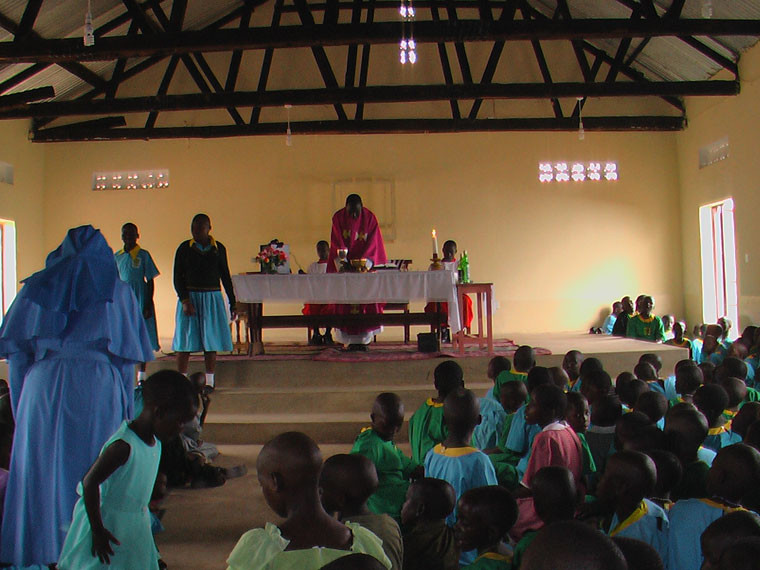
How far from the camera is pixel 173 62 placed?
11062mm

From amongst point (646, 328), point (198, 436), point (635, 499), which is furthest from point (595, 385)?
point (646, 328)

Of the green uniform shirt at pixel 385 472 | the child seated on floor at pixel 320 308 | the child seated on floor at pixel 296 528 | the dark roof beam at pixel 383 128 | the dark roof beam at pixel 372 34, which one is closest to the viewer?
the child seated on floor at pixel 296 528

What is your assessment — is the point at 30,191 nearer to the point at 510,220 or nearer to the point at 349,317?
the point at 349,317

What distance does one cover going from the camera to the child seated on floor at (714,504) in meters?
2.12

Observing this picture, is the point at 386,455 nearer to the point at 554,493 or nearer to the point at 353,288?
the point at 554,493

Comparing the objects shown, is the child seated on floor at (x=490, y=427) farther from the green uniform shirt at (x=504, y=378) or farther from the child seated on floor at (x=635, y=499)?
the child seated on floor at (x=635, y=499)

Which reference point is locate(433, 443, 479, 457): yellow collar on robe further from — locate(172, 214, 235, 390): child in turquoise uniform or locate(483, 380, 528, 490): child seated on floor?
locate(172, 214, 235, 390): child in turquoise uniform

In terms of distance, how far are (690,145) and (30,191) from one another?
10.7 meters

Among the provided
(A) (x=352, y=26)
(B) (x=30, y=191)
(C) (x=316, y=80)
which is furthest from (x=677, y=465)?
(B) (x=30, y=191)

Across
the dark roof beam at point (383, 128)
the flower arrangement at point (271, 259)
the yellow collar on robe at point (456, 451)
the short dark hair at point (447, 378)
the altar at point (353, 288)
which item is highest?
the dark roof beam at point (383, 128)

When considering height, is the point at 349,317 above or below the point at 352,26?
below

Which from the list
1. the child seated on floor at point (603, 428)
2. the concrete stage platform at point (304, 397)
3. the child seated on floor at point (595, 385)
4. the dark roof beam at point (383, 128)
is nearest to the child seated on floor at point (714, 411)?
the child seated on floor at point (603, 428)

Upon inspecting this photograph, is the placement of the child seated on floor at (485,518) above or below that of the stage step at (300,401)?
above

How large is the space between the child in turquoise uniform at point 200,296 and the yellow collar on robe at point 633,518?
423cm
